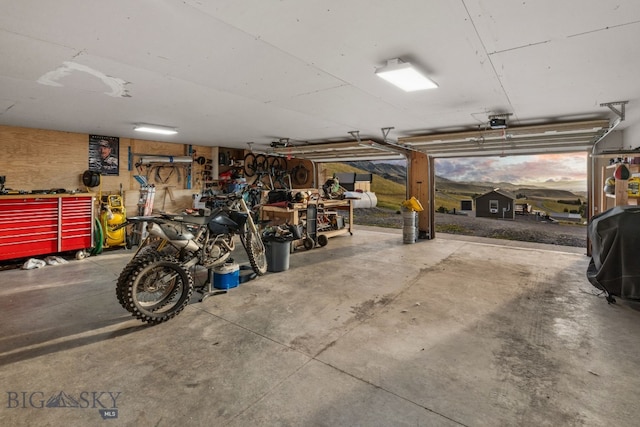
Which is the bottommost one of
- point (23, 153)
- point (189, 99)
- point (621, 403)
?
point (621, 403)

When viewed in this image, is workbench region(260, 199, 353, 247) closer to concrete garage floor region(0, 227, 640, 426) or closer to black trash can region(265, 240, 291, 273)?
black trash can region(265, 240, 291, 273)

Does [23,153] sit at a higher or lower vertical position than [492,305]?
higher

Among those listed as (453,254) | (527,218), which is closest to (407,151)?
(453,254)

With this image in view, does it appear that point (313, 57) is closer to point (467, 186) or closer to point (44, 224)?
point (44, 224)

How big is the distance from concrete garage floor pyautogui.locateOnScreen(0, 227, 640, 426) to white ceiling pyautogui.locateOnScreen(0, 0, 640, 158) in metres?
2.22

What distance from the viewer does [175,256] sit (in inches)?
132

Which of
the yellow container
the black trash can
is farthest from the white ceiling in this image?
the yellow container

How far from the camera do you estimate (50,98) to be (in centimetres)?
337

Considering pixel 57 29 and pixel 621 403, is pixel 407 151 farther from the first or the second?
pixel 57 29

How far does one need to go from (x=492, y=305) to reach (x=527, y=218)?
1012cm

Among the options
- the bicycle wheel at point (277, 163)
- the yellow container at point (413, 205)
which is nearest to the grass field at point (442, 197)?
→ the bicycle wheel at point (277, 163)

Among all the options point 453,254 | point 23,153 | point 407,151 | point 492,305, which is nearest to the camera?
point 492,305

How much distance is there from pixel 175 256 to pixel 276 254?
1434 millimetres

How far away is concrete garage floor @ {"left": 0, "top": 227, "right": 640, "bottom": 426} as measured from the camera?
171 cm
